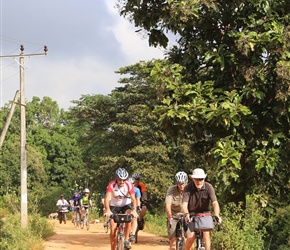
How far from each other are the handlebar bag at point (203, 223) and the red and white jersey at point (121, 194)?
90.3 inches

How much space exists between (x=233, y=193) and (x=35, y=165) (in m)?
49.9

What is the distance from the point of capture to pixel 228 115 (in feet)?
43.5

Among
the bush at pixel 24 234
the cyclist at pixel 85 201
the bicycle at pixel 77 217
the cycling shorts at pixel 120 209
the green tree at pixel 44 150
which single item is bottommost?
the bush at pixel 24 234

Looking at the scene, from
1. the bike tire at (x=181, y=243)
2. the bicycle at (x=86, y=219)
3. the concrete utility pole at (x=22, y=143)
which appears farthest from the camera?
the bicycle at (x=86, y=219)

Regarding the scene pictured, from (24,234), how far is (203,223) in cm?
989

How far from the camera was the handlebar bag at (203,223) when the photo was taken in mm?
9000

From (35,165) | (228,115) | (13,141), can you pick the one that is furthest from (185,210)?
(13,141)

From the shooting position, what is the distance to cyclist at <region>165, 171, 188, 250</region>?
1090cm

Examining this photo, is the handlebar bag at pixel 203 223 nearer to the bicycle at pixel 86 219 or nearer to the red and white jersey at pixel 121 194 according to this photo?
the red and white jersey at pixel 121 194

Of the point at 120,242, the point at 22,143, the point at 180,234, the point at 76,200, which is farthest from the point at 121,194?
the point at 76,200

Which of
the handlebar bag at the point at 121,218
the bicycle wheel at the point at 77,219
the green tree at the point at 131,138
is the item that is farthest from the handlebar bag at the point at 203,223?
the green tree at the point at 131,138

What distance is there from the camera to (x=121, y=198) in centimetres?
1117

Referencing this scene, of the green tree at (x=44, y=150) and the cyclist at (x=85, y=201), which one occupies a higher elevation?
the green tree at (x=44, y=150)

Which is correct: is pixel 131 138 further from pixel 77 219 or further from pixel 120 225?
pixel 120 225
